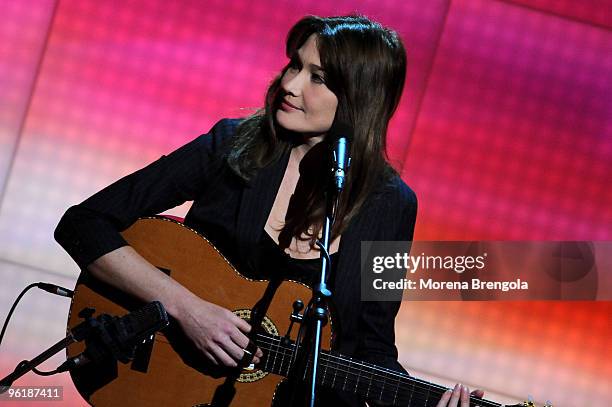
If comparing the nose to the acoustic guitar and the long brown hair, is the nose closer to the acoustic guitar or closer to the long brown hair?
the long brown hair

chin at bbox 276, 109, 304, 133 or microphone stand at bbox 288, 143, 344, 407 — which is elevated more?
chin at bbox 276, 109, 304, 133

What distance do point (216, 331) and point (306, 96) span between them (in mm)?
831

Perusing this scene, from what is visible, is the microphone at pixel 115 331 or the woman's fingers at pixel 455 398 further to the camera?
the woman's fingers at pixel 455 398

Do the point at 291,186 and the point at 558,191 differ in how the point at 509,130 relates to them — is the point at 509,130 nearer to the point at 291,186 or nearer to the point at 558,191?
the point at 558,191

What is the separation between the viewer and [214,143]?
114 inches

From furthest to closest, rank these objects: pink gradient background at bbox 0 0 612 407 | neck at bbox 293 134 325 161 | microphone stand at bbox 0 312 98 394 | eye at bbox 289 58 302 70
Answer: pink gradient background at bbox 0 0 612 407
neck at bbox 293 134 325 161
eye at bbox 289 58 302 70
microphone stand at bbox 0 312 98 394

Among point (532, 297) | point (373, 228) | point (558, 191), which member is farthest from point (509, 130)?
point (373, 228)

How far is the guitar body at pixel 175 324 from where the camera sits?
2.55 metres

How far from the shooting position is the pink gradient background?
168 inches

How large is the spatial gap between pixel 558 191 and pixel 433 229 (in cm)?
72

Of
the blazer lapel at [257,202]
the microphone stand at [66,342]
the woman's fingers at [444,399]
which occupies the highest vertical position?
the blazer lapel at [257,202]

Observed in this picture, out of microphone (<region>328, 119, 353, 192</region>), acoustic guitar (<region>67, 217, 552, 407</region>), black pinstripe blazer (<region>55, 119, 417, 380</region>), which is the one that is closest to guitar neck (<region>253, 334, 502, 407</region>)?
acoustic guitar (<region>67, 217, 552, 407</region>)

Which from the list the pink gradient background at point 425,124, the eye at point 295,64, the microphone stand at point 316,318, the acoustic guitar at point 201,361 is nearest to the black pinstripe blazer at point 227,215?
the acoustic guitar at point 201,361

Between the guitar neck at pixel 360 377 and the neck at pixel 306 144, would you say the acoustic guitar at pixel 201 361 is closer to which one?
the guitar neck at pixel 360 377
